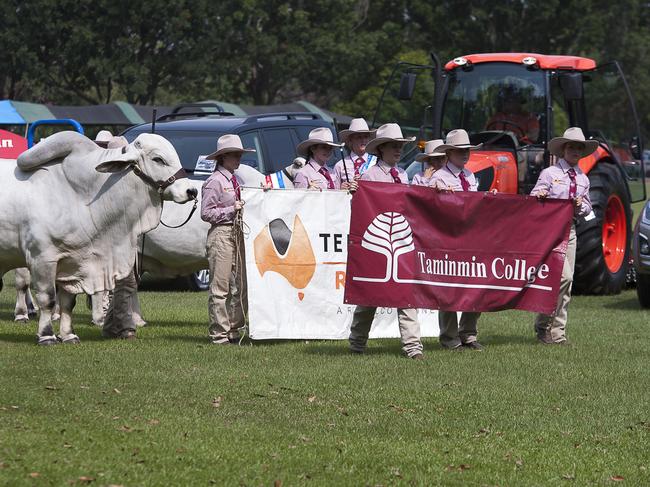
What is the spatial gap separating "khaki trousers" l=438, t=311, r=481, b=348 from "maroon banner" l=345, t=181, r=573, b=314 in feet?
1.07

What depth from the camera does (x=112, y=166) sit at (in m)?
12.7

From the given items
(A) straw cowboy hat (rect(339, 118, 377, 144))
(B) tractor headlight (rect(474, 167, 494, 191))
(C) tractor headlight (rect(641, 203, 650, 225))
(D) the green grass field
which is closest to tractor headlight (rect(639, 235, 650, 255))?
(C) tractor headlight (rect(641, 203, 650, 225))

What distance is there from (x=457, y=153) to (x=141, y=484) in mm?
6773

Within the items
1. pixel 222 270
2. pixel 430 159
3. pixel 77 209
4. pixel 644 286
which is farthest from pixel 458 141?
pixel 644 286

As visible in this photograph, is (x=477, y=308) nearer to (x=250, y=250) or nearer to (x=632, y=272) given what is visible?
(x=250, y=250)

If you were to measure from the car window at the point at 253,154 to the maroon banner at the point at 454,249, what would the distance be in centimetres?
457

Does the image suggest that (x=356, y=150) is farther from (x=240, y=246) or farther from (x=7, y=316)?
(x=7, y=316)

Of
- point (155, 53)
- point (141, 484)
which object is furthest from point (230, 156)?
point (155, 53)

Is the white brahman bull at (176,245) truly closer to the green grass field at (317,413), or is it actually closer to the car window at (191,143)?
the green grass field at (317,413)

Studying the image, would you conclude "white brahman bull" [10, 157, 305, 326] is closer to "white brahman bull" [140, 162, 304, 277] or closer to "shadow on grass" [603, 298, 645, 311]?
"white brahman bull" [140, 162, 304, 277]

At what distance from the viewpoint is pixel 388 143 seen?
12.7 meters

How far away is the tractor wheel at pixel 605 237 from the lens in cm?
1905

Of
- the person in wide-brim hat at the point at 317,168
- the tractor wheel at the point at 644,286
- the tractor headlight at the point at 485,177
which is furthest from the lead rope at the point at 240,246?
the tractor wheel at the point at 644,286

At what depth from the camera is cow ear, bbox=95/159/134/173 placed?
12625 mm
